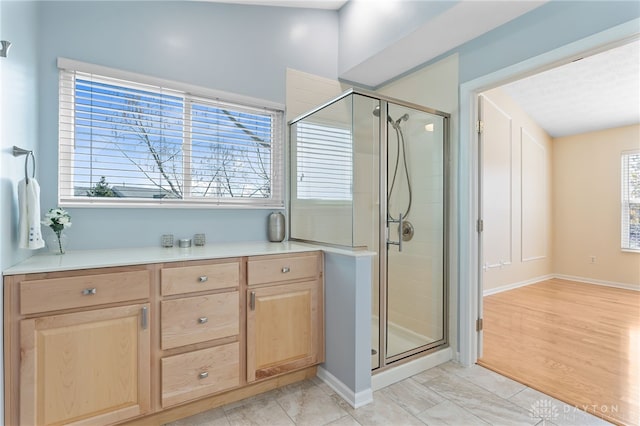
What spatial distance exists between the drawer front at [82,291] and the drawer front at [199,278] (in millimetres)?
104

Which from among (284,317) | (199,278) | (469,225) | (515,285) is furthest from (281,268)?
(515,285)

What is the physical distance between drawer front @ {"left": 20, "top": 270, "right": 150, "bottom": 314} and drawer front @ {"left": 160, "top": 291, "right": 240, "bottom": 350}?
173mm

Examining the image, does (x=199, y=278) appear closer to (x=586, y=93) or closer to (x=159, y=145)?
(x=159, y=145)

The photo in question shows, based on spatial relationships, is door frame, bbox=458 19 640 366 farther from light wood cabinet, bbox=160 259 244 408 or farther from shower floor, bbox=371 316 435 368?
light wood cabinet, bbox=160 259 244 408

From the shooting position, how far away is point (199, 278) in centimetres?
177

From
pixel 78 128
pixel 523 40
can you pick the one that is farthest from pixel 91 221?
pixel 523 40

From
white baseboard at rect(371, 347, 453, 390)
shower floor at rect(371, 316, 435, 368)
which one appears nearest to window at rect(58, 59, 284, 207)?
shower floor at rect(371, 316, 435, 368)

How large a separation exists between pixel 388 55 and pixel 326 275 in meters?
1.87

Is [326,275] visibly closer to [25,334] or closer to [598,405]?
[25,334]

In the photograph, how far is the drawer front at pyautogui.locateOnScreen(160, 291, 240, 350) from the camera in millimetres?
1693

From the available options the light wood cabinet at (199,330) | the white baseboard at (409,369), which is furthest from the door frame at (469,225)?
the light wood cabinet at (199,330)

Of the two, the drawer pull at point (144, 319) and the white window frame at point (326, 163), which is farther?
the white window frame at point (326, 163)

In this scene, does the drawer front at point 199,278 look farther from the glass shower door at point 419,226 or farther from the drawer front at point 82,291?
the glass shower door at point 419,226

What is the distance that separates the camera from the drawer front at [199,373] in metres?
1.69
